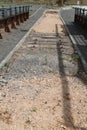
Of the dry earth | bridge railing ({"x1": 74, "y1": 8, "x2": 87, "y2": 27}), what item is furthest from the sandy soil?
the dry earth

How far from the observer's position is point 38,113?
23.2 feet

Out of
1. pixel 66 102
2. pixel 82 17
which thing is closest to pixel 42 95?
pixel 66 102

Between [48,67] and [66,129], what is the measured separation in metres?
5.12

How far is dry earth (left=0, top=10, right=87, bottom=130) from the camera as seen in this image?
6.67 m

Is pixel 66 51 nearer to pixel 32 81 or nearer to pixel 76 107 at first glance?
pixel 32 81

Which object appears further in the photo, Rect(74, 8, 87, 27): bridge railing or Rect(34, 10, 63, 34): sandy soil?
Rect(74, 8, 87, 27): bridge railing

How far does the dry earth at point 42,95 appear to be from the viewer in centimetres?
667

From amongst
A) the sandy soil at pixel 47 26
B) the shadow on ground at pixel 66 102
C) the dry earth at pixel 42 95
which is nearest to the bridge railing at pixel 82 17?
the sandy soil at pixel 47 26

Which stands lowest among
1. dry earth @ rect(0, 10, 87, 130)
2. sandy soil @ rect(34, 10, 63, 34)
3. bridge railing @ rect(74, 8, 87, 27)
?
sandy soil @ rect(34, 10, 63, 34)

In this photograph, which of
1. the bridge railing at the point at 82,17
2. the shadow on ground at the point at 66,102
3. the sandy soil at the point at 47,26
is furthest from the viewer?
the bridge railing at the point at 82,17

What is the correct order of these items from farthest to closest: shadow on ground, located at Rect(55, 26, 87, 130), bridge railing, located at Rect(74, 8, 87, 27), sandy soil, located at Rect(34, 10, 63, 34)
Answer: bridge railing, located at Rect(74, 8, 87, 27), sandy soil, located at Rect(34, 10, 63, 34), shadow on ground, located at Rect(55, 26, 87, 130)

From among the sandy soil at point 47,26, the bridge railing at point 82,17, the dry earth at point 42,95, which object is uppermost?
the dry earth at point 42,95

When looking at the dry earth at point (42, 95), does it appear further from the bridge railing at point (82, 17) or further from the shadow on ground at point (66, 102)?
the bridge railing at point (82, 17)

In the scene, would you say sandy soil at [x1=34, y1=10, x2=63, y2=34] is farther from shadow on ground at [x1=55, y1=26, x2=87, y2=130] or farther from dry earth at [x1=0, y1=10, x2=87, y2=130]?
shadow on ground at [x1=55, y1=26, x2=87, y2=130]
